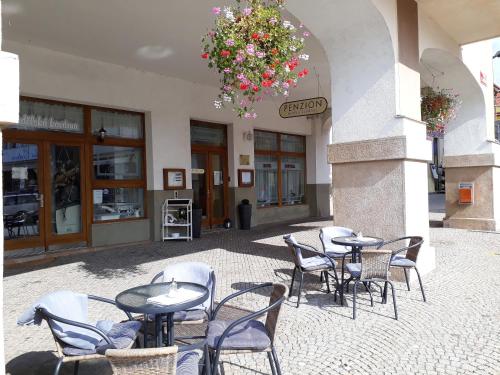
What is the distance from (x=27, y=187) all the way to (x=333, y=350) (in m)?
6.57

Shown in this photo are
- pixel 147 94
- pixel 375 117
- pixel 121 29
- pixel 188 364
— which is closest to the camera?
pixel 188 364

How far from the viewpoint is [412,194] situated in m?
5.36

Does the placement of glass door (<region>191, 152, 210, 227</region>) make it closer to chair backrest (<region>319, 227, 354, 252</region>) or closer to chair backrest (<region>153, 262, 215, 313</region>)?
chair backrest (<region>319, 227, 354, 252</region>)

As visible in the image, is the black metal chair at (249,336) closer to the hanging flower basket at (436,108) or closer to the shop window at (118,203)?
the hanging flower basket at (436,108)

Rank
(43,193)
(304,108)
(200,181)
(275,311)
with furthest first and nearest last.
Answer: (200,181), (304,108), (43,193), (275,311)

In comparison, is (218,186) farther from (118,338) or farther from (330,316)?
(118,338)

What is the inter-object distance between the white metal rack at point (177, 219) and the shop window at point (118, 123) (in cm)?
170

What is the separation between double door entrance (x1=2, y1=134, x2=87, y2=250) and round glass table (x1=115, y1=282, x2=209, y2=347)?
18.5 feet

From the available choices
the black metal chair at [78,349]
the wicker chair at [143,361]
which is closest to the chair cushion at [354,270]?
the black metal chair at [78,349]

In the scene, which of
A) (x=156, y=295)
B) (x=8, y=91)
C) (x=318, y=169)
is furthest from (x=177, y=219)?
(x=8, y=91)

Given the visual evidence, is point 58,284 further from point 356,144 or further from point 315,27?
point 315,27

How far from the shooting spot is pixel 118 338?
2.60 meters

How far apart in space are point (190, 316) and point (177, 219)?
255 inches

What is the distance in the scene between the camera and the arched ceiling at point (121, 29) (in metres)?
6.01
